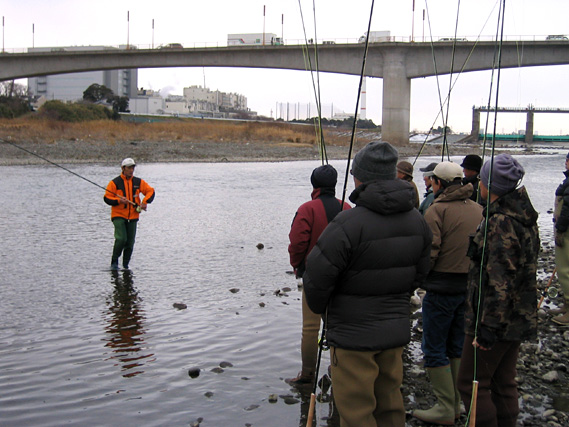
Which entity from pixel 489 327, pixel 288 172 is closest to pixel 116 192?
pixel 489 327

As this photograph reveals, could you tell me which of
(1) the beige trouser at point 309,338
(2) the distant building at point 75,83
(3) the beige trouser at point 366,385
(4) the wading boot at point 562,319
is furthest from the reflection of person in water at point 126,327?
(2) the distant building at point 75,83

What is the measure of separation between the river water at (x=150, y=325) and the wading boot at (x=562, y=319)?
2768mm

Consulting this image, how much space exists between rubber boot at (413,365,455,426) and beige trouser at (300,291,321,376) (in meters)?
1.00

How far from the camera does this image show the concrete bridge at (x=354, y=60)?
60156 mm

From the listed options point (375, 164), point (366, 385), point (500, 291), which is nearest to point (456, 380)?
point (500, 291)

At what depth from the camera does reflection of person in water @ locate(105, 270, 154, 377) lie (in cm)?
641

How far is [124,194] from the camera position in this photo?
33.2 feet

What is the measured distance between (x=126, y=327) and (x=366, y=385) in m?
4.49

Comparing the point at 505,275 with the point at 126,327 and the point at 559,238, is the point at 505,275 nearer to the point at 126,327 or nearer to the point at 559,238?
the point at 559,238

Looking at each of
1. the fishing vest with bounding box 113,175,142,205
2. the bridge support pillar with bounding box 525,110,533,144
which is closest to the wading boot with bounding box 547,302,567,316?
the fishing vest with bounding box 113,175,142,205

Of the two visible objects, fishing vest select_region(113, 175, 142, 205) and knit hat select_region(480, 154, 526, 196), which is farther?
fishing vest select_region(113, 175, 142, 205)

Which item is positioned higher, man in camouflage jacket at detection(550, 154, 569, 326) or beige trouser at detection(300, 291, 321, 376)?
man in camouflage jacket at detection(550, 154, 569, 326)

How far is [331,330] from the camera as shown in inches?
144

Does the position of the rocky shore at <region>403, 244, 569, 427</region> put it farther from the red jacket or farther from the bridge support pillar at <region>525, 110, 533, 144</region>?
the bridge support pillar at <region>525, 110, 533, 144</region>
